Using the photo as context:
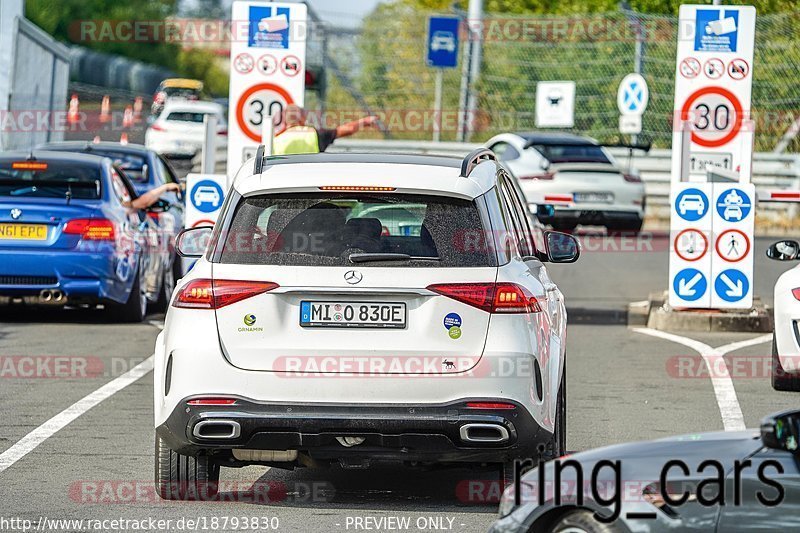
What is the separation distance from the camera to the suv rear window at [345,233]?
24.7 feet

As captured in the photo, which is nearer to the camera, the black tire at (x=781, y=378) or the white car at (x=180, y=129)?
the black tire at (x=781, y=378)

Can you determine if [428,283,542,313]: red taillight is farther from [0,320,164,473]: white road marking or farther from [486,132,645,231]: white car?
[486,132,645,231]: white car

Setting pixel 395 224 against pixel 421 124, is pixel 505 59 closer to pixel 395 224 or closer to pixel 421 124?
pixel 421 124

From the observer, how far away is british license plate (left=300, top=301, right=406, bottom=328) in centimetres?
741

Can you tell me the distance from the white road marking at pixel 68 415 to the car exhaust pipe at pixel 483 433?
104 inches

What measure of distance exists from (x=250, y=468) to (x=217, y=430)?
166cm

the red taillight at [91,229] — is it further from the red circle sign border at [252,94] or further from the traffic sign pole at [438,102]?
the traffic sign pole at [438,102]

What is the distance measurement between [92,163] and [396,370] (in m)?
8.86

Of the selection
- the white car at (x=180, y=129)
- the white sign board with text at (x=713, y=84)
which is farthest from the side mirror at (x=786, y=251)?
the white car at (x=180, y=129)

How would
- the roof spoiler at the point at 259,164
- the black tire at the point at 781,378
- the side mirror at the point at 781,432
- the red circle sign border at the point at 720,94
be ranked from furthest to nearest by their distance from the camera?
1. the red circle sign border at the point at 720,94
2. the black tire at the point at 781,378
3. the roof spoiler at the point at 259,164
4. the side mirror at the point at 781,432

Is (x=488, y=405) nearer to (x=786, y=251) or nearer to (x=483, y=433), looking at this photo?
(x=483, y=433)

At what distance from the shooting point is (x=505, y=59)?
33594mm

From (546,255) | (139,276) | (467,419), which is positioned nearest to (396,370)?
(467,419)

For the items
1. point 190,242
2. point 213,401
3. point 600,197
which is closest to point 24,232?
point 190,242
